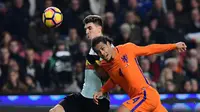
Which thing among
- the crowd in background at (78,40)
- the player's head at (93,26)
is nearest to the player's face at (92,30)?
the player's head at (93,26)

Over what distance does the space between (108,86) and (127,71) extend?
417mm

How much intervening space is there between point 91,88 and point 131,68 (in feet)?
2.57

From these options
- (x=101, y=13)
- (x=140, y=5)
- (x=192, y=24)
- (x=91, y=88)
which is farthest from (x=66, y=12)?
(x=91, y=88)

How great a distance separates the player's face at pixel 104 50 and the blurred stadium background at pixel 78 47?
363cm

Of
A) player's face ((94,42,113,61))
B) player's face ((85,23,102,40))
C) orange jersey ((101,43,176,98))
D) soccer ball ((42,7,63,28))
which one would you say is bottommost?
orange jersey ((101,43,176,98))

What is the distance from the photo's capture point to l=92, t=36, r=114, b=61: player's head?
7.34m

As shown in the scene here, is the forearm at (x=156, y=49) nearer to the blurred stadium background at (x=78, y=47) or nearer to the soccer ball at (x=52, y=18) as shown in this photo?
the soccer ball at (x=52, y=18)

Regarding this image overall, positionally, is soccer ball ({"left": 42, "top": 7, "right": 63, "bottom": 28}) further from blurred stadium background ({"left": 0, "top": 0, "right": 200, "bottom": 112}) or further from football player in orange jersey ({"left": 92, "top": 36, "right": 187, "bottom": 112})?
blurred stadium background ({"left": 0, "top": 0, "right": 200, "bottom": 112})

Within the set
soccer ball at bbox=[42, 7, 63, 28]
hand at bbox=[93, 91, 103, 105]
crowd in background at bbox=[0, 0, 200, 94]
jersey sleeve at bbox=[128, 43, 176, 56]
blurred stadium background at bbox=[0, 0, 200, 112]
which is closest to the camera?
jersey sleeve at bbox=[128, 43, 176, 56]

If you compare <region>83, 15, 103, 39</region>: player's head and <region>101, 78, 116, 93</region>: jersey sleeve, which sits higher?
<region>83, 15, 103, 39</region>: player's head

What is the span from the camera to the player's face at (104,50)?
734cm

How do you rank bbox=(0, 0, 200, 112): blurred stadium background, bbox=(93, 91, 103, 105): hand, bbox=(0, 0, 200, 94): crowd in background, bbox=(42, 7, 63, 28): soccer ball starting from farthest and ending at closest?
1. bbox=(0, 0, 200, 94): crowd in background
2. bbox=(0, 0, 200, 112): blurred stadium background
3. bbox=(42, 7, 63, 28): soccer ball
4. bbox=(93, 91, 103, 105): hand

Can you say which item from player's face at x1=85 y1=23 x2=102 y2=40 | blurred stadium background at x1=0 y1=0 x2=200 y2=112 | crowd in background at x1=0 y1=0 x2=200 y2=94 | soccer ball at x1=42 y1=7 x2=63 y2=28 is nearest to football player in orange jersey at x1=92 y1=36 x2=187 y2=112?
player's face at x1=85 y1=23 x2=102 y2=40

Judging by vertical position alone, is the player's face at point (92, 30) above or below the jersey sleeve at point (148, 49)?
above
